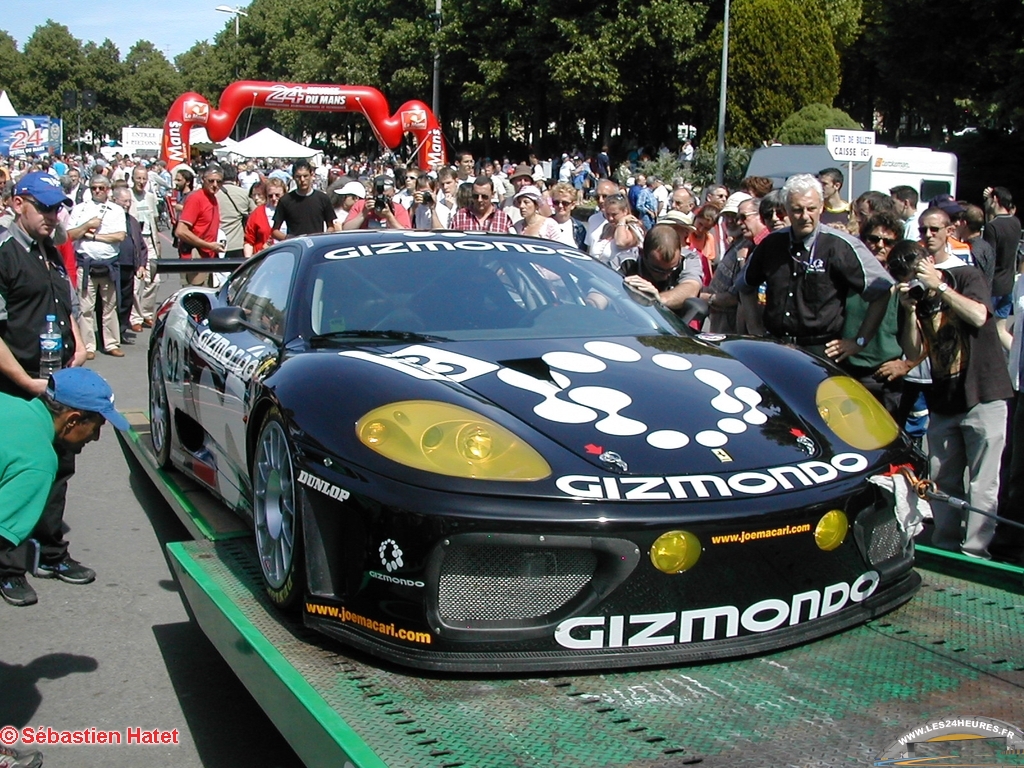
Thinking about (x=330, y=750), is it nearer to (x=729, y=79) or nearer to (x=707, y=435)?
(x=707, y=435)

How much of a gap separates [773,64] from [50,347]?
30.6 m

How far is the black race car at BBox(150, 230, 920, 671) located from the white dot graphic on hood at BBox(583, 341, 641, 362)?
0.04 ft

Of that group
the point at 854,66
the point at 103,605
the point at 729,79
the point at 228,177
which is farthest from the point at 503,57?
the point at 103,605

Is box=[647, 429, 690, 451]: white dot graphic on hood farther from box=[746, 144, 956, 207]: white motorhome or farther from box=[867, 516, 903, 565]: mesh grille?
box=[746, 144, 956, 207]: white motorhome

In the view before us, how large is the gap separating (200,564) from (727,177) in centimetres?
2944

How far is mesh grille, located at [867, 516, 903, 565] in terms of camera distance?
354 cm

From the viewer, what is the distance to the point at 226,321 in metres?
4.73

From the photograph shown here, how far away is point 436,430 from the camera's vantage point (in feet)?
11.0

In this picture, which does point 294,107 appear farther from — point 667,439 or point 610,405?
point 667,439

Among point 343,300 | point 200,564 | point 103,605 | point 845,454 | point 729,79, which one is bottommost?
point 103,605

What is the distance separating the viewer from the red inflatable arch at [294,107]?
2831 cm

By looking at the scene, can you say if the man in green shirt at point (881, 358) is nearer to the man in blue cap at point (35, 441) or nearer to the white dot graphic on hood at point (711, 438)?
the white dot graphic on hood at point (711, 438)

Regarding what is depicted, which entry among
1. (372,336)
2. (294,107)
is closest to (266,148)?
(294,107)

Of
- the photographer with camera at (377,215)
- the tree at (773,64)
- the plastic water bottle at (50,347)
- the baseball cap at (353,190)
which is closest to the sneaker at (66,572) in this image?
the plastic water bottle at (50,347)
